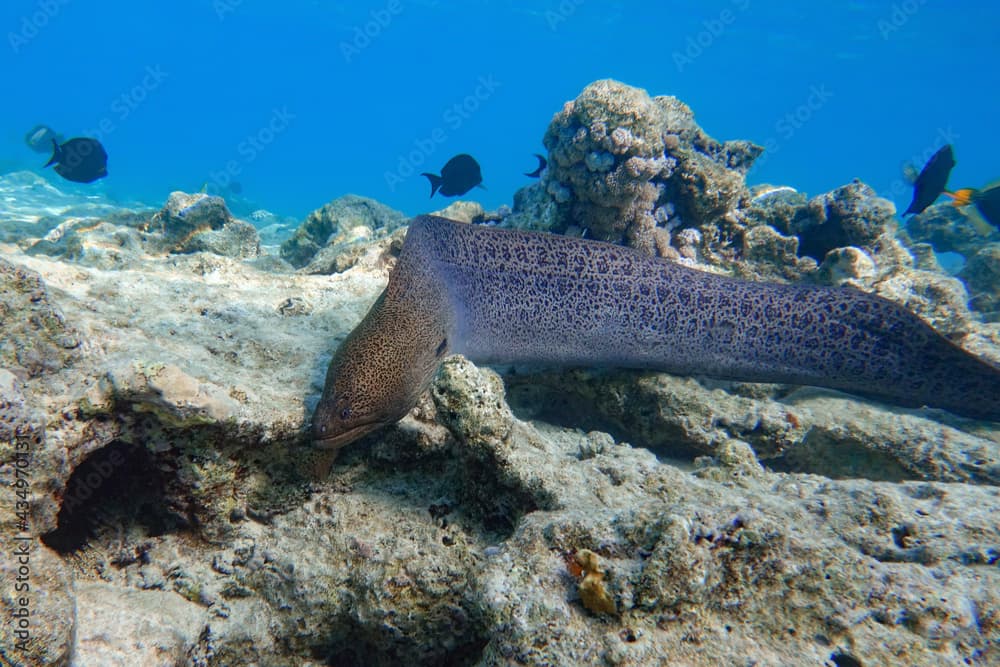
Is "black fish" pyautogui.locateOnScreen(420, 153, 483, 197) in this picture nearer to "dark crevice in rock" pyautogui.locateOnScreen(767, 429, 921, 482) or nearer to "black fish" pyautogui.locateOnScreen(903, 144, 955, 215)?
"dark crevice in rock" pyautogui.locateOnScreen(767, 429, 921, 482)

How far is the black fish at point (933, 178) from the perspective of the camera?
6.57 m

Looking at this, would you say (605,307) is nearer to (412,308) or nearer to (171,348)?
(412,308)

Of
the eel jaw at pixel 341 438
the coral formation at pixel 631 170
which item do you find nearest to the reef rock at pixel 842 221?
the coral formation at pixel 631 170

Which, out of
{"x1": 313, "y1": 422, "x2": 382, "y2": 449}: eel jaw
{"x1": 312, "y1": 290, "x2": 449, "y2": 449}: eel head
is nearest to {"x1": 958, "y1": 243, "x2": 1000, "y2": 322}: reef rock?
{"x1": 312, "y1": 290, "x2": 449, "y2": 449}: eel head

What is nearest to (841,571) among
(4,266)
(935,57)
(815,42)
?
(4,266)

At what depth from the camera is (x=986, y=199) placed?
26.6ft

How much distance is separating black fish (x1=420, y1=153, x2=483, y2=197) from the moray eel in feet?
14.7

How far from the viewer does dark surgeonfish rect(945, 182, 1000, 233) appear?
804 cm

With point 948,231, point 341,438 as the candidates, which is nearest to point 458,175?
point 341,438

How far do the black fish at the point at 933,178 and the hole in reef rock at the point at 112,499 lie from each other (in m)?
9.15

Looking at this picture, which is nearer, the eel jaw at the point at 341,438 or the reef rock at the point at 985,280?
the eel jaw at the point at 341,438

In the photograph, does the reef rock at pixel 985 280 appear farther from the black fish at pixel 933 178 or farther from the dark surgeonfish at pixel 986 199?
the black fish at pixel 933 178

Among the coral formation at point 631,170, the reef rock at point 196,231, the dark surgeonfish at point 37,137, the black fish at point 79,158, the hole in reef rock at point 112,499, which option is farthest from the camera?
the dark surgeonfish at point 37,137

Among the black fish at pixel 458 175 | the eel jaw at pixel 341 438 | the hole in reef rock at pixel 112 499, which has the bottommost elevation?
the hole in reef rock at pixel 112 499
